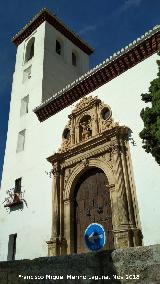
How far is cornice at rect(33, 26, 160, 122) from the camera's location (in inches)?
412

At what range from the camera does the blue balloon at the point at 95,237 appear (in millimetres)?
9258

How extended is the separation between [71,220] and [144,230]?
10.5 ft

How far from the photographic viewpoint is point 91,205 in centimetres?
1030

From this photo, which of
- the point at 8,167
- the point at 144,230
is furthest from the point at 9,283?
the point at 8,167

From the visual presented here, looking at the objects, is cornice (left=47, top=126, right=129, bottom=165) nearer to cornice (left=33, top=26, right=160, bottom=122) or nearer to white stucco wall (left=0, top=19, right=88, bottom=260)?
white stucco wall (left=0, top=19, right=88, bottom=260)

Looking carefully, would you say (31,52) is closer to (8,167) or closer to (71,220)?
(8,167)

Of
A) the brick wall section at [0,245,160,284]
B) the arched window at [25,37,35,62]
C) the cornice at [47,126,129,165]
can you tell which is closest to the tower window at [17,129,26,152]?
the cornice at [47,126,129,165]

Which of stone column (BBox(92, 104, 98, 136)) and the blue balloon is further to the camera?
stone column (BBox(92, 104, 98, 136))

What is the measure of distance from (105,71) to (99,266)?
909cm

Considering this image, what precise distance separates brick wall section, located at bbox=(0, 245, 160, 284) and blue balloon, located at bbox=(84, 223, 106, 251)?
194 inches

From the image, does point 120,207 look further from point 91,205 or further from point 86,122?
point 86,122

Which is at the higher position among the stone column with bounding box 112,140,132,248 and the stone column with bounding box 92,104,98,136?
the stone column with bounding box 92,104,98,136

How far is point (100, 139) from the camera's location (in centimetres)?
1073

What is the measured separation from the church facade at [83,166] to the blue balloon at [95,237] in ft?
0.67
